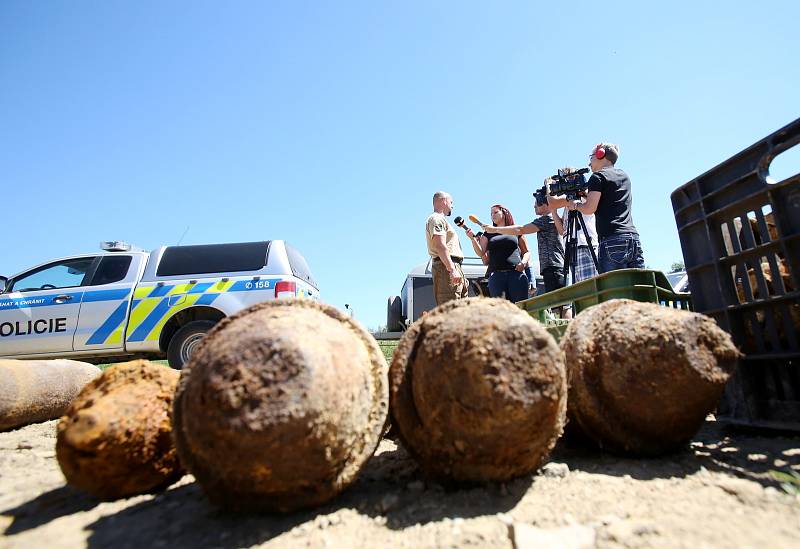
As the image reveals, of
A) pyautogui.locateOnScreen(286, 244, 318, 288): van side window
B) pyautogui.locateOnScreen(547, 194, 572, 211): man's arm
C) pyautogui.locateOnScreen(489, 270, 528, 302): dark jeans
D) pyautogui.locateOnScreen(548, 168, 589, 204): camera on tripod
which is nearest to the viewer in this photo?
pyautogui.locateOnScreen(547, 194, 572, 211): man's arm

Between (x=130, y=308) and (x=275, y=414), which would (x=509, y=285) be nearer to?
(x=275, y=414)

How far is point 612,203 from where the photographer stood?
13.4 ft

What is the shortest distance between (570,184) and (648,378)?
12.3ft

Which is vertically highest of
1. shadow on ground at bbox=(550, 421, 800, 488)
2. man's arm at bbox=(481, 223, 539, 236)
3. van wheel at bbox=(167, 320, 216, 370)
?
man's arm at bbox=(481, 223, 539, 236)

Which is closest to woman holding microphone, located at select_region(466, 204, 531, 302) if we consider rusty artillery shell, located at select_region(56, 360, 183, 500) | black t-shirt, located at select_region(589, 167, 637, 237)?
black t-shirt, located at select_region(589, 167, 637, 237)

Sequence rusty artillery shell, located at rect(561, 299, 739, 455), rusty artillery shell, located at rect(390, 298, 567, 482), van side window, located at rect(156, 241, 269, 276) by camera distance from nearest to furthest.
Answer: rusty artillery shell, located at rect(390, 298, 567, 482) < rusty artillery shell, located at rect(561, 299, 739, 455) < van side window, located at rect(156, 241, 269, 276)

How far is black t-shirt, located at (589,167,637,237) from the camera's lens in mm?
4059

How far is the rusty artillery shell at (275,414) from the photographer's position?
1399mm

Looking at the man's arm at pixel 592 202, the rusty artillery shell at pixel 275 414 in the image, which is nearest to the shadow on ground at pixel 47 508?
the rusty artillery shell at pixel 275 414

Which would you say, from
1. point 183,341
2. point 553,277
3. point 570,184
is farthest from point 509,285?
point 183,341

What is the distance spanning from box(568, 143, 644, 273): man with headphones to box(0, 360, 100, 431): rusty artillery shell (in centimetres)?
457

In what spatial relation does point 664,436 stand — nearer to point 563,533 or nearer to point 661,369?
point 661,369

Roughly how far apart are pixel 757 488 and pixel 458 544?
117cm

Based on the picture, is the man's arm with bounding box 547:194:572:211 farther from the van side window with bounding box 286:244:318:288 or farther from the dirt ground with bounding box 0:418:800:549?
the van side window with bounding box 286:244:318:288
